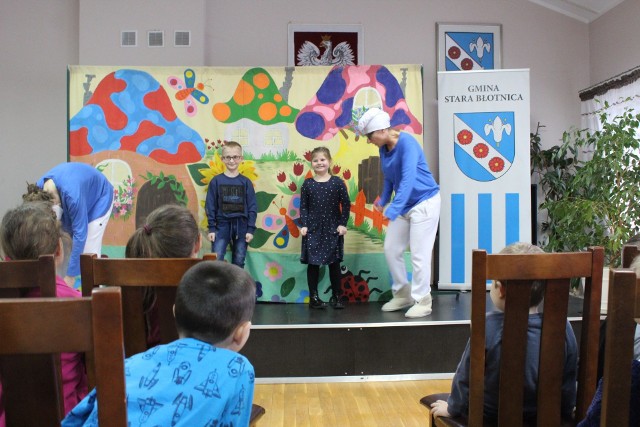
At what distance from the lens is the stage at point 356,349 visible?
3418mm

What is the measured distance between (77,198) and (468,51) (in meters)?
3.69

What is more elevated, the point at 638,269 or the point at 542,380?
the point at 638,269

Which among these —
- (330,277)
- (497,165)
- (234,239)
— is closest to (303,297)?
(330,277)

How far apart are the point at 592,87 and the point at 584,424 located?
16.3 feet

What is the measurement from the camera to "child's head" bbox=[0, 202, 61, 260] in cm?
173

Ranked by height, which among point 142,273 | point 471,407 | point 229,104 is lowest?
point 471,407

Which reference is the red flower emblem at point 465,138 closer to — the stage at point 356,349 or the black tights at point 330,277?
the black tights at point 330,277

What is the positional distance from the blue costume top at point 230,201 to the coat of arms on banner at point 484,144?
1685 millimetres

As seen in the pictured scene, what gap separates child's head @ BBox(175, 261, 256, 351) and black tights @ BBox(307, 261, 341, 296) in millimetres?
3163

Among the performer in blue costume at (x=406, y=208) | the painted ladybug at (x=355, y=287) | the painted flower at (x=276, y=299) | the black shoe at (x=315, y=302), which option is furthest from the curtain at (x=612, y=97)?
the painted flower at (x=276, y=299)

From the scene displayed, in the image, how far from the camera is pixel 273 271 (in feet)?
15.6

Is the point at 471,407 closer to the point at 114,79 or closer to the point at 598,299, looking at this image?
the point at 598,299

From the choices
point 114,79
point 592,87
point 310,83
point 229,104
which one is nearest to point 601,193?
point 592,87

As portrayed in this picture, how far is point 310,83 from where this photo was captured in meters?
4.84
